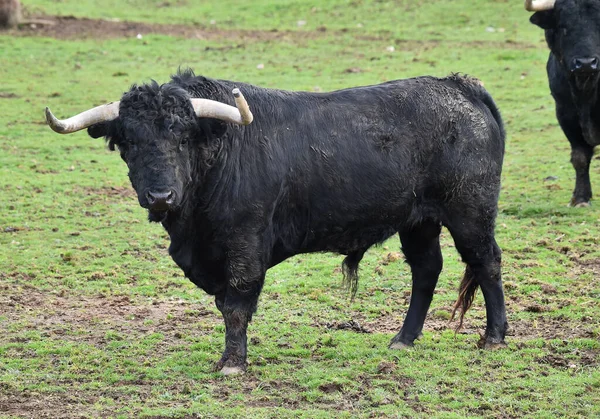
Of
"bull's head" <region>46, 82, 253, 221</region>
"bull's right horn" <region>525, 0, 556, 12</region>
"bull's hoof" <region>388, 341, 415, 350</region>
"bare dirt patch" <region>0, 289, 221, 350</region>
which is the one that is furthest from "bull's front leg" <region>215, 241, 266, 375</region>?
"bull's right horn" <region>525, 0, 556, 12</region>

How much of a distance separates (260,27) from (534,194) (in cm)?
1470

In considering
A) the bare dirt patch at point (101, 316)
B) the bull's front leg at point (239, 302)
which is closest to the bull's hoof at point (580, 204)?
the bare dirt patch at point (101, 316)

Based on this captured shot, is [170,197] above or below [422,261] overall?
above

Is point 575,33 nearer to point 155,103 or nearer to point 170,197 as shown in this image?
point 155,103

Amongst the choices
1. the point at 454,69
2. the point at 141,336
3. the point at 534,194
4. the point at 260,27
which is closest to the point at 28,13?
the point at 260,27

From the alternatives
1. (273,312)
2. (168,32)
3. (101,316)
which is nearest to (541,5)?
(273,312)

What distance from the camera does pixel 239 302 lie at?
23.6 ft

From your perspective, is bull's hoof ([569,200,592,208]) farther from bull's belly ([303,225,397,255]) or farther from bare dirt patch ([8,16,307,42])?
bare dirt patch ([8,16,307,42])

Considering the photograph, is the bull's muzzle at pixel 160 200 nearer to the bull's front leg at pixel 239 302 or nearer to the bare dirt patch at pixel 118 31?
the bull's front leg at pixel 239 302

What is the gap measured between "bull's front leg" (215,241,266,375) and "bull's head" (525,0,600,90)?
18.6 ft

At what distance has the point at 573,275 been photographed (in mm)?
9500

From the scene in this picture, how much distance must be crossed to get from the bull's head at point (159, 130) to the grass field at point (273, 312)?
1336 mm

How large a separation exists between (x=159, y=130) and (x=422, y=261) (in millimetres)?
2461

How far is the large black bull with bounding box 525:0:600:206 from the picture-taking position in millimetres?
11336
